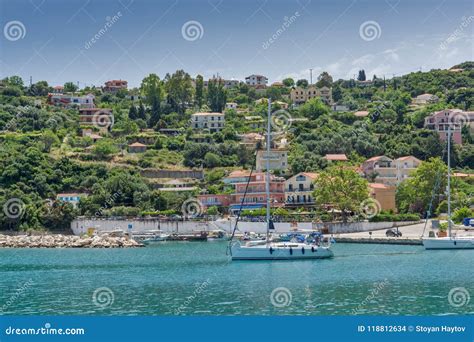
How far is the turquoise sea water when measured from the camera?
2562 centimetres

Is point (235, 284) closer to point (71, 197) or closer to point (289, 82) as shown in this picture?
point (71, 197)

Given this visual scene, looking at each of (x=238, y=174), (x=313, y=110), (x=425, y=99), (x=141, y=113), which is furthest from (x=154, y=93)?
(x=425, y=99)

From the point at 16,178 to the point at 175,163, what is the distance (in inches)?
611

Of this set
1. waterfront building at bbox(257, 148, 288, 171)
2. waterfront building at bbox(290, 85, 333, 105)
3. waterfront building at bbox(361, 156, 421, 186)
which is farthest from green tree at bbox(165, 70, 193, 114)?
waterfront building at bbox(361, 156, 421, 186)

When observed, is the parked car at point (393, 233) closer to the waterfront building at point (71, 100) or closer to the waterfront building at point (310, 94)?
the waterfront building at point (71, 100)

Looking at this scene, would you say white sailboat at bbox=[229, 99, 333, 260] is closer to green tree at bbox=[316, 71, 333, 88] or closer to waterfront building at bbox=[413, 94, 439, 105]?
waterfront building at bbox=[413, 94, 439, 105]

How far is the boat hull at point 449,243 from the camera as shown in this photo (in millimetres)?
46562

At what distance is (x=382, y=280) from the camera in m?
32.2

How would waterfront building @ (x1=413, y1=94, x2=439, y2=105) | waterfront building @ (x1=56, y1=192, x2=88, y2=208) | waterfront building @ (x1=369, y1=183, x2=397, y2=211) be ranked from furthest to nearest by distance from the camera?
1. waterfront building @ (x1=413, y1=94, x2=439, y2=105)
2. waterfront building @ (x1=56, y1=192, x2=88, y2=208)
3. waterfront building @ (x1=369, y1=183, x2=397, y2=211)

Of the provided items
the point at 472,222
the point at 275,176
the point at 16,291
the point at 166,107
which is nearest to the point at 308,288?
the point at 16,291

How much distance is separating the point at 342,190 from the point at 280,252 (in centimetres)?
1896

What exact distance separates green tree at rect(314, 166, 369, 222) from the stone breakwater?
13455 mm

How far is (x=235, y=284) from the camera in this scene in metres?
31.4

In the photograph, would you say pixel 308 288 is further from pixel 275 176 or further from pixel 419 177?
pixel 275 176
